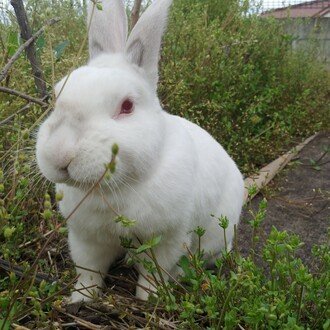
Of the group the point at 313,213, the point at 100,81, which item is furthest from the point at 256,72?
the point at 100,81

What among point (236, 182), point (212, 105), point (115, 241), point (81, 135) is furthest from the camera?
point (212, 105)

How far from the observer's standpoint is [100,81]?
5.19ft

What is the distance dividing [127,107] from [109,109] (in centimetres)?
10

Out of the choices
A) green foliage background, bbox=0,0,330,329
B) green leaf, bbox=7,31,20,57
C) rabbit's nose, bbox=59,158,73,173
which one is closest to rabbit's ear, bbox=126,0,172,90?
green foliage background, bbox=0,0,330,329

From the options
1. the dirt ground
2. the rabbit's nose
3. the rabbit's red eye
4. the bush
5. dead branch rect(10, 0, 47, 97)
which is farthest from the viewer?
the bush

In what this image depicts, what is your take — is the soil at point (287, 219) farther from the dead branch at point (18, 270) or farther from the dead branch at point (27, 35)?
the dead branch at point (27, 35)

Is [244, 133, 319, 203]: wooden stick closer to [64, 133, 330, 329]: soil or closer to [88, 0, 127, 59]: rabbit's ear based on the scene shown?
[64, 133, 330, 329]: soil

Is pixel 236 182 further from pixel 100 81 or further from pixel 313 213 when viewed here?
pixel 313 213

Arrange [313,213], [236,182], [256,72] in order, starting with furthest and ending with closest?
[256,72] < [313,213] < [236,182]

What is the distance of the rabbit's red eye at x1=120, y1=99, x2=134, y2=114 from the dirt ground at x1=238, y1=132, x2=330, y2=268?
3.33ft

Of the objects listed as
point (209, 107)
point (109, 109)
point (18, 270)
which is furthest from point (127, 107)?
point (209, 107)

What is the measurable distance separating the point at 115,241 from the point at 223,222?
431mm

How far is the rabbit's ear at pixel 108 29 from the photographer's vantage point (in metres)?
1.90

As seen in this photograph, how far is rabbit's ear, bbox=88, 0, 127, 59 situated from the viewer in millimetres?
1897
